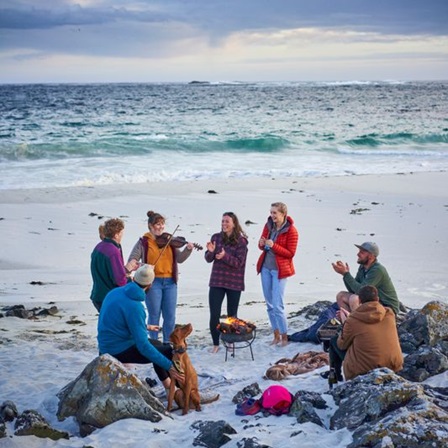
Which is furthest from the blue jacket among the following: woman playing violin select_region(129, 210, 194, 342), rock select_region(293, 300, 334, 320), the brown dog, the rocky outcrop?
rock select_region(293, 300, 334, 320)

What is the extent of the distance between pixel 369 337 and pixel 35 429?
123 inches

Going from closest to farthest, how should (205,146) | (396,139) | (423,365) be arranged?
(423,365)
(205,146)
(396,139)

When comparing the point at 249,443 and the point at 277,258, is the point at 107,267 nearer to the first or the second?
the point at 277,258

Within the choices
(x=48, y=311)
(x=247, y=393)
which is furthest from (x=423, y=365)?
(x=48, y=311)

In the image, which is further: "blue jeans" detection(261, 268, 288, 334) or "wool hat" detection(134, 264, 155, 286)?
"blue jeans" detection(261, 268, 288, 334)

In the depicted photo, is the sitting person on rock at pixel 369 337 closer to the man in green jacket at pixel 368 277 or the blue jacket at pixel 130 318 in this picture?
the man in green jacket at pixel 368 277

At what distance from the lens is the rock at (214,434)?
6.18 m

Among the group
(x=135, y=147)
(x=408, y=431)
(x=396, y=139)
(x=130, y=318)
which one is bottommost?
(x=408, y=431)

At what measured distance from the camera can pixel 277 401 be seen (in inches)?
269

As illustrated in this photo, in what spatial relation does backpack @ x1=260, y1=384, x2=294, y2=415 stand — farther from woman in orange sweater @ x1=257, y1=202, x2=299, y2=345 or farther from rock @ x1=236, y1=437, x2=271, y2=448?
woman in orange sweater @ x1=257, y1=202, x2=299, y2=345

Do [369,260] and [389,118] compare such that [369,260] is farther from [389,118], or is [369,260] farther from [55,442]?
[389,118]

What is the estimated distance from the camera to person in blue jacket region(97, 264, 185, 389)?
691 cm

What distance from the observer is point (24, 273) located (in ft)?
44.0

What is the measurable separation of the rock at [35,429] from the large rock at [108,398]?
264mm
